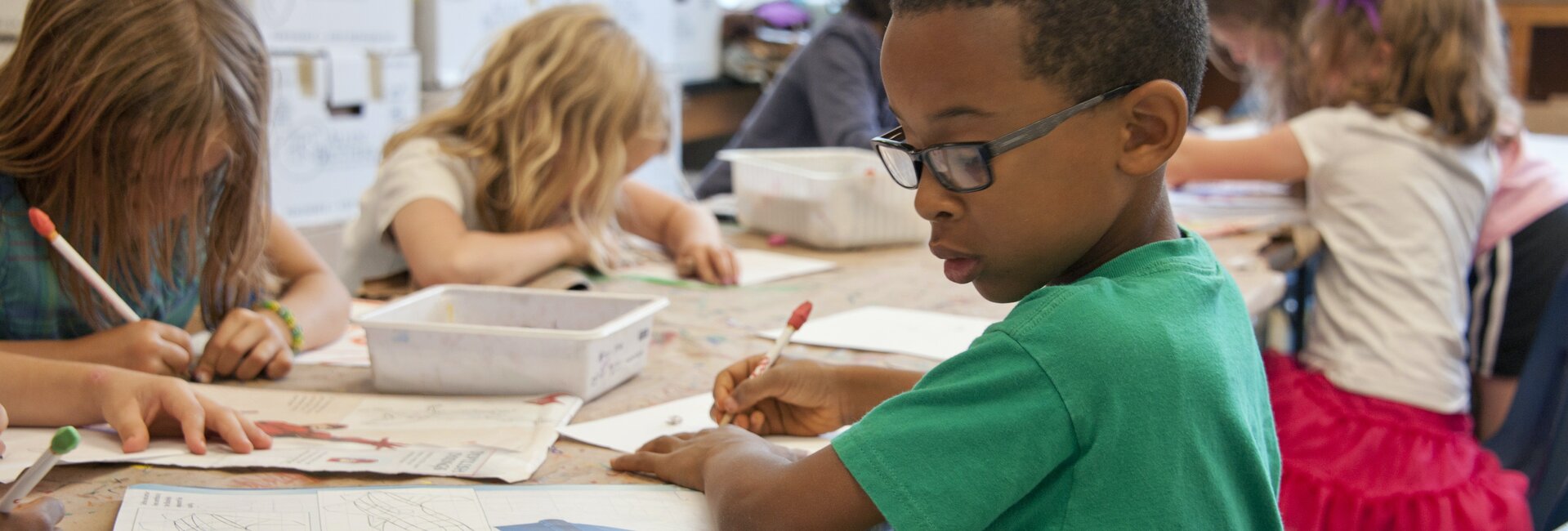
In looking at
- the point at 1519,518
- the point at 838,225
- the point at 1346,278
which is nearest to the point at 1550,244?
the point at 1346,278

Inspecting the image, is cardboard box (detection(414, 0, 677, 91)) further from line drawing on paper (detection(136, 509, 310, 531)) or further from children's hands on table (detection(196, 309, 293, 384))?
line drawing on paper (detection(136, 509, 310, 531))

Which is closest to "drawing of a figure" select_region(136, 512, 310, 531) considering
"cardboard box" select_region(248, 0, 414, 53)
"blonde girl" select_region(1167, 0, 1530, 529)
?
"blonde girl" select_region(1167, 0, 1530, 529)

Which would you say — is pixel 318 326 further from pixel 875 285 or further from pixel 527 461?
pixel 875 285

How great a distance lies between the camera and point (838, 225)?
6.39 feet

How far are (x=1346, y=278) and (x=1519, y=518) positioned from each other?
0.47m

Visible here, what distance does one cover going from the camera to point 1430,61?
190cm

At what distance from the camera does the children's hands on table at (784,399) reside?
971 millimetres

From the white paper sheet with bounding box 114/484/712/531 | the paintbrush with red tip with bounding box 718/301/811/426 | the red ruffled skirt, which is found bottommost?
the red ruffled skirt

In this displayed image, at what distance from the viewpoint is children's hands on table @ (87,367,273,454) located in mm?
920

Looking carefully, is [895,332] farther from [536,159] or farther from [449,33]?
[449,33]

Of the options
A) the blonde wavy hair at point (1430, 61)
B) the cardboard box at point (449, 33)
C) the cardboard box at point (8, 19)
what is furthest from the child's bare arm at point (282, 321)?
the cardboard box at point (449, 33)

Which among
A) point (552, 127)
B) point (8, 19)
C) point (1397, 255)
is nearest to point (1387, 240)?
point (1397, 255)

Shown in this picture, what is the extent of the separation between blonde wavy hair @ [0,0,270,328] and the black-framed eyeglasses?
68 centimetres

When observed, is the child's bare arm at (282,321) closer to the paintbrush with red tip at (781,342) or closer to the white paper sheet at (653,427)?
the white paper sheet at (653,427)
